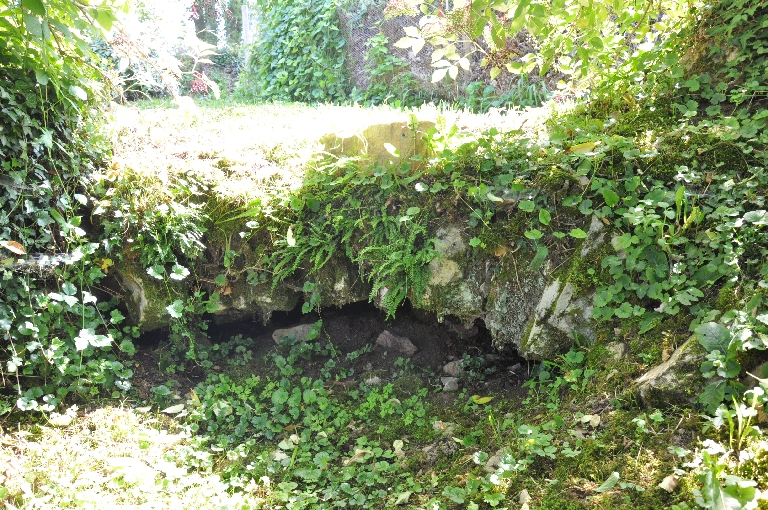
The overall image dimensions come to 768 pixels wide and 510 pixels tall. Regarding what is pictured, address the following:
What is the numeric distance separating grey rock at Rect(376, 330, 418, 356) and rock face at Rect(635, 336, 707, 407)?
1.92m

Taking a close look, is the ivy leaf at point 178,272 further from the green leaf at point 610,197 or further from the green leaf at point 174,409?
the green leaf at point 610,197

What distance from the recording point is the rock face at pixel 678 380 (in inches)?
97.7

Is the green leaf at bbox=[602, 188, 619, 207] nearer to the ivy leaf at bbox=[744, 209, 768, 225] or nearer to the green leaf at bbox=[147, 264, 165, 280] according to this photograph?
the ivy leaf at bbox=[744, 209, 768, 225]

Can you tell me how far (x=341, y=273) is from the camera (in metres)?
4.09

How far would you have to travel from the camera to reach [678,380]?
8.25ft

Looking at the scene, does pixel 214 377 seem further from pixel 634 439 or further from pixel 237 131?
pixel 634 439

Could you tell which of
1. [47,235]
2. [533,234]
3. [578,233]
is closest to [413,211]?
[533,234]

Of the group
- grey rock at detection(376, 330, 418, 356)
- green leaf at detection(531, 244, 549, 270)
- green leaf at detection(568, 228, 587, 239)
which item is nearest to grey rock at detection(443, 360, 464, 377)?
grey rock at detection(376, 330, 418, 356)

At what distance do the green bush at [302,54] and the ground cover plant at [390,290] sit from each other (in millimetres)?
5256

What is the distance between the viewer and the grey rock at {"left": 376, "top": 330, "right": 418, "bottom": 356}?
4242 mm

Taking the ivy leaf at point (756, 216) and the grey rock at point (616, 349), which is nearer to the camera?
the ivy leaf at point (756, 216)

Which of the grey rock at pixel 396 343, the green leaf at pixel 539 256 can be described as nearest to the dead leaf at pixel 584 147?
the green leaf at pixel 539 256

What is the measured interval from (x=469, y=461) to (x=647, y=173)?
2114mm

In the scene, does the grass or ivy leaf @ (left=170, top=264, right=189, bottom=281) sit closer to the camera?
the grass
